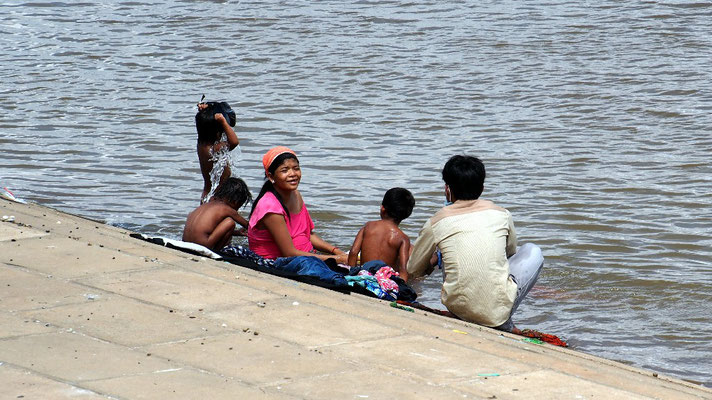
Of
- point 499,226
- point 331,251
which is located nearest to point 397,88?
point 331,251

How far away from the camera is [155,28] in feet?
67.1

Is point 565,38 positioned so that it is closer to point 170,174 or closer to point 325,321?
point 170,174

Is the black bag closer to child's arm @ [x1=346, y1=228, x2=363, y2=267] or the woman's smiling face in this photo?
the woman's smiling face

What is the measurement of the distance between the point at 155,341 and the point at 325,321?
2.78 ft

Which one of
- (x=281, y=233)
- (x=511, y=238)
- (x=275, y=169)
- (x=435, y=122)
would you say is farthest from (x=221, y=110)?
(x=435, y=122)

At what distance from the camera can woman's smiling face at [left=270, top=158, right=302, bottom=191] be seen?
23.1 feet

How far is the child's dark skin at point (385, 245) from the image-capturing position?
734 cm

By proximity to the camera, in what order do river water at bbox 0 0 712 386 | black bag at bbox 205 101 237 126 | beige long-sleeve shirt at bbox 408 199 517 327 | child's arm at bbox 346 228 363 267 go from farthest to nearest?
black bag at bbox 205 101 237 126 < river water at bbox 0 0 712 386 < child's arm at bbox 346 228 363 267 < beige long-sleeve shirt at bbox 408 199 517 327

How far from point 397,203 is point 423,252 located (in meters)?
1.46

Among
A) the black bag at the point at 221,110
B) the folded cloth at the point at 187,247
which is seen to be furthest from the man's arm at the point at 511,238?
the black bag at the point at 221,110

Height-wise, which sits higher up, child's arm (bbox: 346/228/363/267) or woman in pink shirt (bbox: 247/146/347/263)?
woman in pink shirt (bbox: 247/146/347/263)

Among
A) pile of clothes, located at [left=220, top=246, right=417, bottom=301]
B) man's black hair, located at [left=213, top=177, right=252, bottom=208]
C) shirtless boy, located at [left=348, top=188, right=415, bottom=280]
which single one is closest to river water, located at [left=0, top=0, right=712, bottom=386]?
shirtless boy, located at [left=348, top=188, right=415, bottom=280]

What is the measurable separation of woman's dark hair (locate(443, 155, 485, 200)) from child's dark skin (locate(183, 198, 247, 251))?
213 cm

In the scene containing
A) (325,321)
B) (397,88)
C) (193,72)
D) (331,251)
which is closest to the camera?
(325,321)
